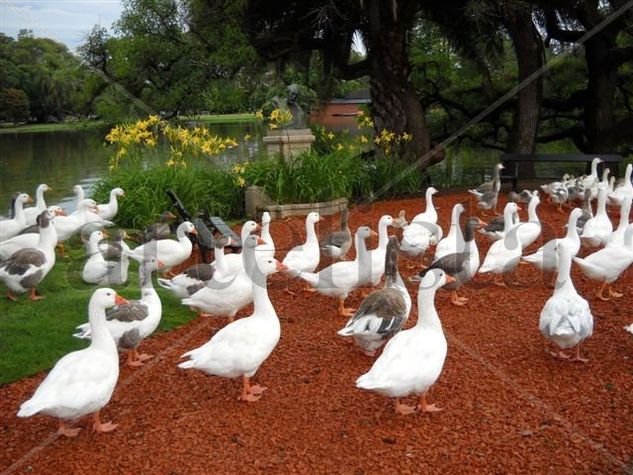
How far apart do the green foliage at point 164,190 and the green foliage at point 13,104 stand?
19971 millimetres

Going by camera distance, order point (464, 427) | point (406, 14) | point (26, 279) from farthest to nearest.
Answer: point (406, 14) < point (26, 279) < point (464, 427)

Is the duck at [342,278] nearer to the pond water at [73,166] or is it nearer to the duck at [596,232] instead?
the duck at [596,232]

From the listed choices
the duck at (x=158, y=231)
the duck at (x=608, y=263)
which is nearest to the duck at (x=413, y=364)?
the duck at (x=608, y=263)

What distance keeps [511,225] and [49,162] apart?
24554mm

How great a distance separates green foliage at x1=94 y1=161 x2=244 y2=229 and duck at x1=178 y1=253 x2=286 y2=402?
642 centimetres

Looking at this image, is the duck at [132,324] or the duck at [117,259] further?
the duck at [117,259]

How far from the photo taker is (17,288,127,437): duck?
4145 millimetres

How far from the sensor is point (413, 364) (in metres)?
4.47

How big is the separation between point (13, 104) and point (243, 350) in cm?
3076

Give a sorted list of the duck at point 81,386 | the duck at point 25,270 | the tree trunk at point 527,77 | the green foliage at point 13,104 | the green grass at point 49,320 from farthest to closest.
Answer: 1. the green foliage at point 13,104
2. the tree trunk at point 527,77
3. the duck at point 25,270
4. the green grass at point 49,320
5. the duck at point 81,386

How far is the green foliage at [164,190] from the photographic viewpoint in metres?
11.2

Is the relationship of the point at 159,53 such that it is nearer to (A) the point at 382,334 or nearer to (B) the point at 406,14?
(B) the point at 406,14

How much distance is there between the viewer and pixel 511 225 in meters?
8.94

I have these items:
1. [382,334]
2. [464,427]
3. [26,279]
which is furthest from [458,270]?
[26,279]
